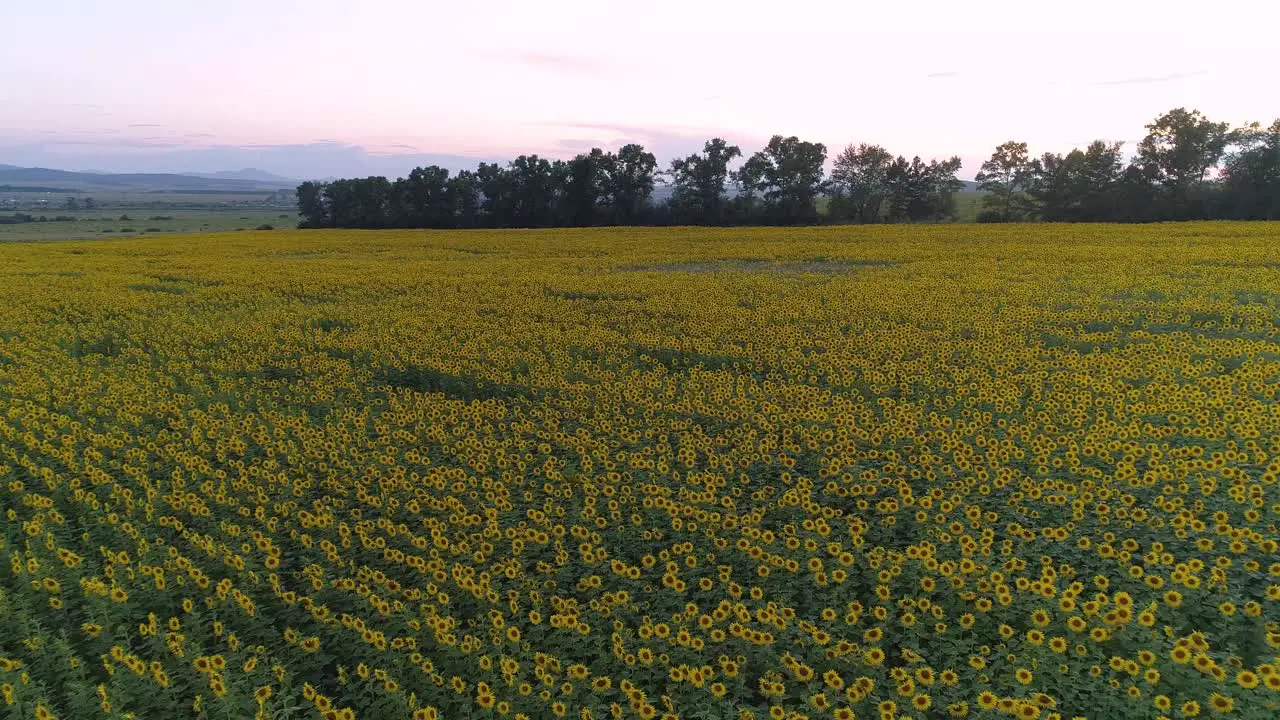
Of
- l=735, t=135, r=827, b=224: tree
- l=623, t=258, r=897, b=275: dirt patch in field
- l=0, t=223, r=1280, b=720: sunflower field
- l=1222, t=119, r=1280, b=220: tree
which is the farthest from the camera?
l=735, t=135, r=827, b=224: tree

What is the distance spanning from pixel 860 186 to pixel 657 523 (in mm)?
70504

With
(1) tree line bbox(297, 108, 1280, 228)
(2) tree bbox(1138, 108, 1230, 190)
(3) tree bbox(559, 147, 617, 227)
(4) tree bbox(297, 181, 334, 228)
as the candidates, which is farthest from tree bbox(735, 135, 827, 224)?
(4) tree bbox(297, 181, 334, 228)

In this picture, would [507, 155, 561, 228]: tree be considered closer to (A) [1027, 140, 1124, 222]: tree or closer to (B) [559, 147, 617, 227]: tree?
(B) [559, 147, 617, 227]: tree

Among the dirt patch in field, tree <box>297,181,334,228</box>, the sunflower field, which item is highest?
tree <box>297,181,334,228</box>

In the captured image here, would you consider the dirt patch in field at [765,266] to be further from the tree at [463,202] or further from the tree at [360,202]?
the tree at [360,202]

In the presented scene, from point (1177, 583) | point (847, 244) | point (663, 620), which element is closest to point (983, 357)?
point (1177, 583)

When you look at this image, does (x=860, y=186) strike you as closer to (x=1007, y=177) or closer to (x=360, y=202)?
(x=1007, y=177)

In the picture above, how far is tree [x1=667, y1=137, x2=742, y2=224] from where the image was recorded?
6731 centimetres

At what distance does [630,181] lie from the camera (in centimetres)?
6894

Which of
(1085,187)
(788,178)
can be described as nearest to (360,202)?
(788,178)

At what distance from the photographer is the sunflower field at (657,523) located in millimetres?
4074

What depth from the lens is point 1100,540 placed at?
5.36 meters

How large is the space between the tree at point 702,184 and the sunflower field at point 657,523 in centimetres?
5492

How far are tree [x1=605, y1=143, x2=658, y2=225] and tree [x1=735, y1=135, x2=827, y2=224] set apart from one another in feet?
32.1
